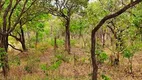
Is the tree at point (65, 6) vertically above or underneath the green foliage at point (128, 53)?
above

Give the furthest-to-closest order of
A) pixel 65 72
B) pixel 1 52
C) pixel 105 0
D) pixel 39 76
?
pixel 105 0 → pixel 65 72 → pixel 39 76 → pixel 1 52

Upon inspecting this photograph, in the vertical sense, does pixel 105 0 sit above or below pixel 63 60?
above

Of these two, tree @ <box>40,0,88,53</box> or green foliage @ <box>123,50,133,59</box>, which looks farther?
tree @ <box>40,0,88,53</box>

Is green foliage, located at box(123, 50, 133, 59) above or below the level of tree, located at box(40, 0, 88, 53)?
below

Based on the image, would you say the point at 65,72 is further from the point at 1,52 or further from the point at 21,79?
the point at 1,52

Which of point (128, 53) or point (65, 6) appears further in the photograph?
point (65, 6)

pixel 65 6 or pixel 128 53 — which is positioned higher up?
pixel 65 6

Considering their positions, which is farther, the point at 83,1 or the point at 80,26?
the point at 80,26

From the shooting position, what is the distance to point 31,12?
22812 millimetres

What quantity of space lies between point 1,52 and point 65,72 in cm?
470

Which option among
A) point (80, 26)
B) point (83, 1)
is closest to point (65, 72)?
point (83, 1)

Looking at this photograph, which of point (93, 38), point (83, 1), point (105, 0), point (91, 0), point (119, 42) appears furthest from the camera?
point (91, 0)

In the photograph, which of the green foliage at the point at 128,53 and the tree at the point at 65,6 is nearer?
the green foliage at the point at 128,53

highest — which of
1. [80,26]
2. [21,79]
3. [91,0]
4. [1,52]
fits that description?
[91,0]
